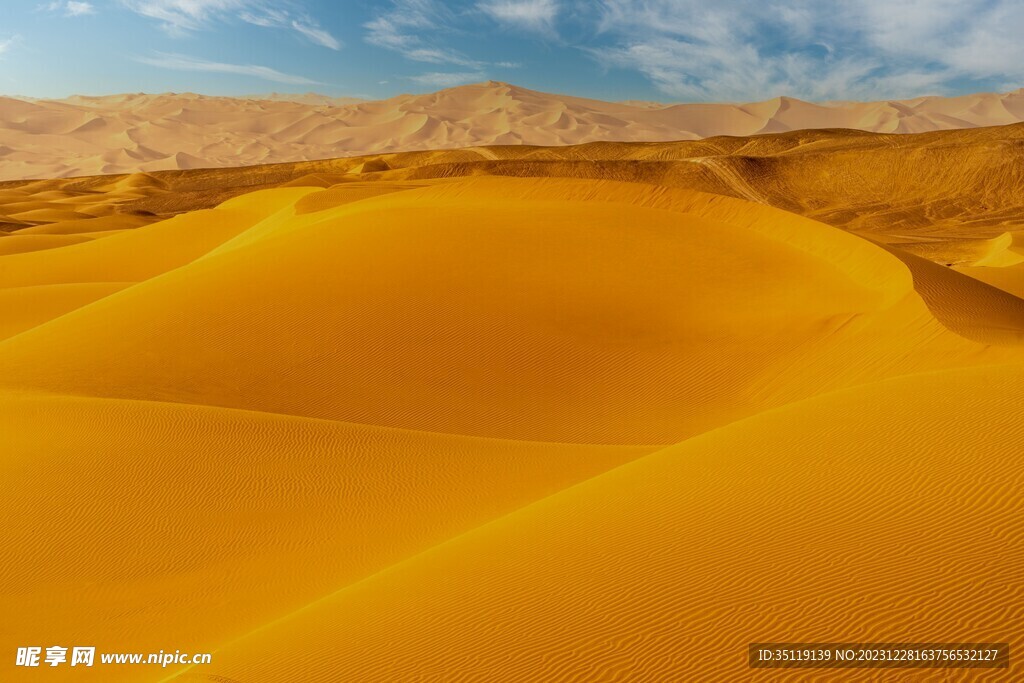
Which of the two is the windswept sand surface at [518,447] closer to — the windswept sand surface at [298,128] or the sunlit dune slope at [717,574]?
the sunlit dune slope at [717,574]

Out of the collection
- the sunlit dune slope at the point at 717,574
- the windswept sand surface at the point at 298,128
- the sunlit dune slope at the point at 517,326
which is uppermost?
the windswept sand surface at the point at 298,128

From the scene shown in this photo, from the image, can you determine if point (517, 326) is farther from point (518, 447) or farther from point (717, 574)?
point (717, 574)

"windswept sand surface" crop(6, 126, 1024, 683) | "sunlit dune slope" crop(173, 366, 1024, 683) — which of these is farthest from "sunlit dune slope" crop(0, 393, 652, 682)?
"sunlit dune slope" crop(173, 366, 1024, 683)

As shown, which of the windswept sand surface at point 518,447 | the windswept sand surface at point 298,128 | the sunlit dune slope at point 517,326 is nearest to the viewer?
the windswept sand surface at point 518,447

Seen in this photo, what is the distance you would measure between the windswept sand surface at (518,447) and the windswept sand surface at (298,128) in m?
110

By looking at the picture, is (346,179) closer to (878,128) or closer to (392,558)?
(392,558)

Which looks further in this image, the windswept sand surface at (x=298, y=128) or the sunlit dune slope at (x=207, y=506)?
the windswept sand surface at (x=298, y=128)

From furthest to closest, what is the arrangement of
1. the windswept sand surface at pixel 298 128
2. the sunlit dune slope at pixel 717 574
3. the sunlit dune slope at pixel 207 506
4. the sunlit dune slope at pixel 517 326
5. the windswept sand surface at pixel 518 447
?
the windswept sand surface at pixel 298 128 < the sunlit dune slope at pixel 517 326 < the sunlit dune slope at pixel 207 506 < the windswept sand surface at pixel 518 447 < the sunlit dune slope at pixel 717 574

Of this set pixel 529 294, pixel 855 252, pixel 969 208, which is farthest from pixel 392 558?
pixel 969 208

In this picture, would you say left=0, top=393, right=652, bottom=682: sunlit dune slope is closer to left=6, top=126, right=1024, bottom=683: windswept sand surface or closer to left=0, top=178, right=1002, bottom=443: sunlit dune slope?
left=6, top=126, right=1024, bottom=683: windswept sand surface

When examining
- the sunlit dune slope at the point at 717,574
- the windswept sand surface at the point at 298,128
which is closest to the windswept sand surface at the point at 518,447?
the sunlit dune slope at the point at 717,574

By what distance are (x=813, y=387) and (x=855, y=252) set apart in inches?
244

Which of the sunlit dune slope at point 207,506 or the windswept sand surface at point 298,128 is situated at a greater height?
A: the windswept sand surface at point 298,128

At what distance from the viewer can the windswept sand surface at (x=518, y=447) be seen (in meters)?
5.01
